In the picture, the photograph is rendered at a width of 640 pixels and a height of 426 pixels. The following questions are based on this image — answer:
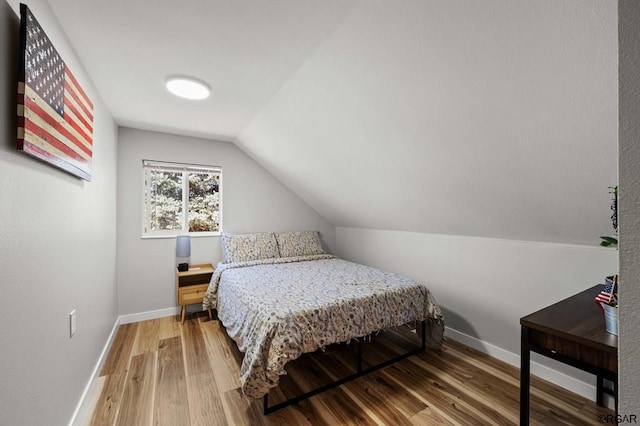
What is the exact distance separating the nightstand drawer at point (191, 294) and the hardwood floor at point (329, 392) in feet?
1.75

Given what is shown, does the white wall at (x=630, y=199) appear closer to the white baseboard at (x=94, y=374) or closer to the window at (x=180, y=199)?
the white baseboard at (x=94, y=374)

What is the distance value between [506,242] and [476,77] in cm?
158

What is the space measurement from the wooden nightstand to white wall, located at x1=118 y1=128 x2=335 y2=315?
31 cm

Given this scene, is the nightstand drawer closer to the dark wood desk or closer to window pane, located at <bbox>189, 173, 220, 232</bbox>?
window pane, located at <bbox>189, 173, 220, 232</bbox>

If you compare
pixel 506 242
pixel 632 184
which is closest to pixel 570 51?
pixel 632 184

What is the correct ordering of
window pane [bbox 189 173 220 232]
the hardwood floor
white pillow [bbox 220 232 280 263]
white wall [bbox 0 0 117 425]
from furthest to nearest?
window pane [bbox 189 173 220 232], white pillow [bbox 220 232 280 263], the hardwood floor, white wall [bbox 0 0 117 425]

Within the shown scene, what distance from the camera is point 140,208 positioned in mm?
3160

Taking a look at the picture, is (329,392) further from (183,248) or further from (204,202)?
(204,202)

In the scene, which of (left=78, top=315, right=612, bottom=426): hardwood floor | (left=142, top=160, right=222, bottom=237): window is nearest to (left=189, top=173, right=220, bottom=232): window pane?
(left=142, top=160, right=222, bottom=237): window

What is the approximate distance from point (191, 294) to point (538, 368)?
3.33 meters

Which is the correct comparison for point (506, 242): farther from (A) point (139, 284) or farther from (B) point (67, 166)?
(A) point (139, 284)

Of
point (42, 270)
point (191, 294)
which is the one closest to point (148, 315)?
point (191, 294)

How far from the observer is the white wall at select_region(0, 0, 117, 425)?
95cm

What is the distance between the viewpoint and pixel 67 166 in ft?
4.58
